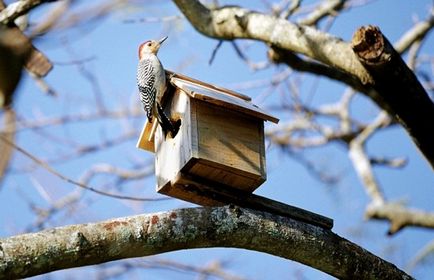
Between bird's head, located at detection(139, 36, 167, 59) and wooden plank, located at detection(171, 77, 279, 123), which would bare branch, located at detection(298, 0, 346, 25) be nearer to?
bird's head, located at detection(139, 36, 167, 59)

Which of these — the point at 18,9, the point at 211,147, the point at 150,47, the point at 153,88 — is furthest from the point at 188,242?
the point at 150,47

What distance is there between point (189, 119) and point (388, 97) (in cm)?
109

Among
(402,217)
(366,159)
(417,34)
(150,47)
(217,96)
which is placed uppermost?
(217,96)

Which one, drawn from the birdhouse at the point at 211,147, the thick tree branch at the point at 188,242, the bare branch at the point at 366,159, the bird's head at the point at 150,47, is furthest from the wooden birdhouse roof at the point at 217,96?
the bare branch at the point at 366,159

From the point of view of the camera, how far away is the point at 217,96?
375 centimetres

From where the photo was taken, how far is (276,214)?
3.37 meters

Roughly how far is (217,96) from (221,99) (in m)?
0.06

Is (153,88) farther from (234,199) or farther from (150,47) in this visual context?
(234,199)

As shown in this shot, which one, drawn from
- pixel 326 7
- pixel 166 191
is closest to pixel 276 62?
pixel 326 7

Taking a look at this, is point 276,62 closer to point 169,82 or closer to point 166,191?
point 169,82

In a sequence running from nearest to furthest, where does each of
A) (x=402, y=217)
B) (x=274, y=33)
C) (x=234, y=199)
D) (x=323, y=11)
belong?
(x=234, y=199), (x=274, y=33), (x=323, y=11), (x=402, y=217)

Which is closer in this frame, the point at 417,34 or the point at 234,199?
the point at 234,199

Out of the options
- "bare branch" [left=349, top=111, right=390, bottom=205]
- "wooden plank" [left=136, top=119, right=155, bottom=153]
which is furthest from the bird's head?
"bare branch" [left=349, top=111, right=390, bottom=205]

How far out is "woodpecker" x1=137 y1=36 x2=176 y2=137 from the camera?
4.11 metres
